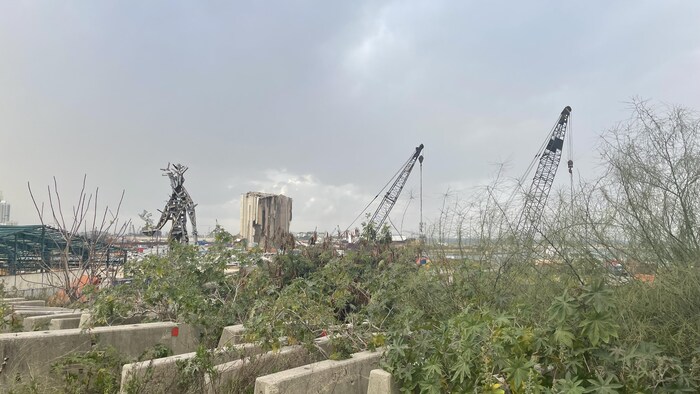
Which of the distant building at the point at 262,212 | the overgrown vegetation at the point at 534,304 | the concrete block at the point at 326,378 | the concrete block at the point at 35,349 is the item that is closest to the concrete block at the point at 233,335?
the overgrown vegetation at the point at 534,304

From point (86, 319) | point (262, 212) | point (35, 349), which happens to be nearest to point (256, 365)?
point (35, 349)

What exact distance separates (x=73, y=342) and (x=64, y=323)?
1.50 meters

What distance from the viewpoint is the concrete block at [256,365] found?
3.73m

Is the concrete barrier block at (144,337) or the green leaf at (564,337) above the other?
the green leaf at (564,337)

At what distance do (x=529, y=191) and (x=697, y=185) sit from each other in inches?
58.2

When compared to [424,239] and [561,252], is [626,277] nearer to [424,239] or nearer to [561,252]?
[561,252]

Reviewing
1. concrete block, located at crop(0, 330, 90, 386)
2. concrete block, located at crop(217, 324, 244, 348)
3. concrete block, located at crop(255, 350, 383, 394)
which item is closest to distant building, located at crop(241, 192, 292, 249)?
concrete block, located at crop(217, 324, 244, 348)

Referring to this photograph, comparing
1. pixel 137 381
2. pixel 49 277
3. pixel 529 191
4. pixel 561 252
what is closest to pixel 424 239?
pixel 529 191

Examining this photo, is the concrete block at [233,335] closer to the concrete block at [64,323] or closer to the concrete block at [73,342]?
the concrete block at [73,342]

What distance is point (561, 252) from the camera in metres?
4.04

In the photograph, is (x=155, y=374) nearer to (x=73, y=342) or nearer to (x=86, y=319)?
(x=73, y=342)

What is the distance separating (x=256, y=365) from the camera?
13.0 ft

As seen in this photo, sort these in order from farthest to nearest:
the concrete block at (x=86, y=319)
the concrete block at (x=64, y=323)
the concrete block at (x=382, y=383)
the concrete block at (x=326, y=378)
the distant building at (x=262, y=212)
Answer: the distant building at (x=262, y=212)
the concrete block at (x=64, y=323)
the concrete block at (x=86, y=319)
the concrete block at (x=382, y=383)
the concrete block at (x=326, y=378)

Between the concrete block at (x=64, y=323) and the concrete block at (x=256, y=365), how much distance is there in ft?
9.97
